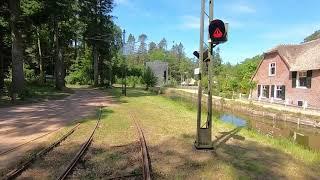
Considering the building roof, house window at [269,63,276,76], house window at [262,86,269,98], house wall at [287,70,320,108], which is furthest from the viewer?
house window at [262,86,269,98]

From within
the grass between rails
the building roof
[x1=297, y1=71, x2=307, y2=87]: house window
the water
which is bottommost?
the water

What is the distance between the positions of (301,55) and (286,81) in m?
2.97

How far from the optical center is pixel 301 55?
37281mm

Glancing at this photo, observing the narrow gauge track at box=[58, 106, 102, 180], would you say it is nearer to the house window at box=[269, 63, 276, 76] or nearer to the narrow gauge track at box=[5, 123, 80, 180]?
the narrow gauge track at box=[5, 123, 80, 180]

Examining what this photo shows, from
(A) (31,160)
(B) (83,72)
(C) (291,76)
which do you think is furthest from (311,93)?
(B) (83,72)

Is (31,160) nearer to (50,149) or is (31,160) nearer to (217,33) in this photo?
(50,149)

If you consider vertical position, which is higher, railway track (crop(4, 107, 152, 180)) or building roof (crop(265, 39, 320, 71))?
building roof (crop(265, 39, 320, 71))

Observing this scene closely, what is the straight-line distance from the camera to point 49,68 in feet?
226

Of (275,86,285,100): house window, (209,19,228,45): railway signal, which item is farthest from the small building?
(209,19,228,45): railway signal

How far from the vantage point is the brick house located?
1324 inches

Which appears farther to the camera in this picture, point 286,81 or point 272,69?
point 272,69

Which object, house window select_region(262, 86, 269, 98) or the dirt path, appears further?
house window select_region(262, 86, 269, 98)

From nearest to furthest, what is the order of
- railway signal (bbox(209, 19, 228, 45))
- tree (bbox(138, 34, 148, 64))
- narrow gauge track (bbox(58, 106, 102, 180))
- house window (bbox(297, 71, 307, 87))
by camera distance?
narrow gauge track (bbox(58, 106, 102, 180)) < railway signal (bbox(209, 19, 228, 45)) < house window (bbox(297, 71, 307, 87)) < tree (bbox(138, 34, 148, 64))

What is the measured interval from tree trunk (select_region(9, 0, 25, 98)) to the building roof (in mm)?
24073
